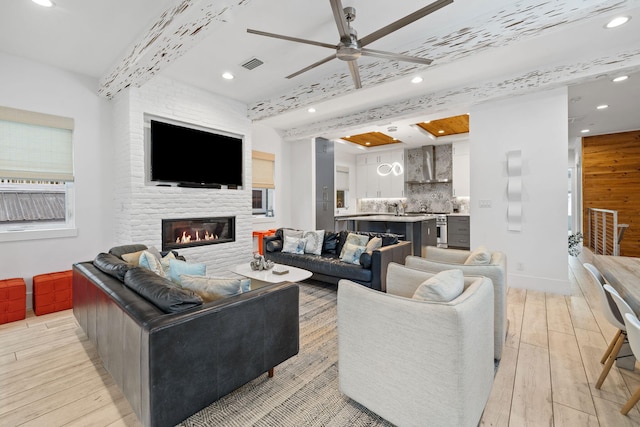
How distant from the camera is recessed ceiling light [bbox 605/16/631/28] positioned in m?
2.62

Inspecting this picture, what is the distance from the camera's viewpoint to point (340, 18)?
7.00 ft

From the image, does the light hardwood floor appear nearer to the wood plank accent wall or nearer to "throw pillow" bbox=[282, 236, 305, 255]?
"throw pillow" bbox=[282, 236, 305, 255]

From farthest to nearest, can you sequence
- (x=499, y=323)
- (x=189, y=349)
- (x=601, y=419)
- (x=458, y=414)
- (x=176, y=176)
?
(x=176, y=176) → (x=499, y=323) → (x=601, y=419) → (x=189, y=349) → (x=458, y=414)

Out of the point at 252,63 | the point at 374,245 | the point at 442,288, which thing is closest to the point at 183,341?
the point at 442,288

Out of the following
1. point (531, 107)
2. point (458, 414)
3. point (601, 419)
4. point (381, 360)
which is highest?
point (531, 107)

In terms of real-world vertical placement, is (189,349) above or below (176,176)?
below

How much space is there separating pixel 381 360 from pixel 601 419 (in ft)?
4.53

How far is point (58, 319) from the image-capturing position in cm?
319

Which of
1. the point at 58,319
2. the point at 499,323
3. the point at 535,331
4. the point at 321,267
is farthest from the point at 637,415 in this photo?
the point at 58,319

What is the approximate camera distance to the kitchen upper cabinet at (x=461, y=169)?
7395 millimetres

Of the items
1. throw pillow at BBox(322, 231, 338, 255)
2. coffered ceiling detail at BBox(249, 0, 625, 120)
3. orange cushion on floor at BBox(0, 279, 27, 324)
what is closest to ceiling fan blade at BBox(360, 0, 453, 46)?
coffered ceiling detail at BBox(249, 0, 625, 120)

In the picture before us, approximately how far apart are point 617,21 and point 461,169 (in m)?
4.96

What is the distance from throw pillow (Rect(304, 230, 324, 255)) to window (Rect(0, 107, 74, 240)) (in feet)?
10.8

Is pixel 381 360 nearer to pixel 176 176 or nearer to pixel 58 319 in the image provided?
pixel 58 319
